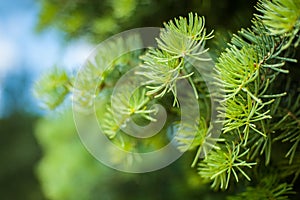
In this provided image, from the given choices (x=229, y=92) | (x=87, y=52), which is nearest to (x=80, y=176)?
(x=87, y=52)

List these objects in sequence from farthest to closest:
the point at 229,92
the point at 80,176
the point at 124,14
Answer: the point at 80,176, the point at 124,14, the point at 229,92

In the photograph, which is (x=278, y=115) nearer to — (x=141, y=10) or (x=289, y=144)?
(x=289, y=144)

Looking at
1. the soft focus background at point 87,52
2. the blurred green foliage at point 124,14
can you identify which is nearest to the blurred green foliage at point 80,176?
the soft focus background at point 87,52

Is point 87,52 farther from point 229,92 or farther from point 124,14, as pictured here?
point 229,92

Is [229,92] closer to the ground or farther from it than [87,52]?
closer to the ground

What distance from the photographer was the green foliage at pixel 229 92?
0.25m

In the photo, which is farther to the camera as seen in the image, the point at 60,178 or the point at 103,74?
the point at 60,178

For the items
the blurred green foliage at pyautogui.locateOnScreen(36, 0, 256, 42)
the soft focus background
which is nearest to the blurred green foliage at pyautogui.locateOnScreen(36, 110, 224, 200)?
the soft focus background

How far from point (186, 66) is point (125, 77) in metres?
0.07

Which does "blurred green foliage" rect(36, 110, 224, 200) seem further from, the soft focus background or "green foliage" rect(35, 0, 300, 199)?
"green foliage" rect(35, 0, 300, 199)

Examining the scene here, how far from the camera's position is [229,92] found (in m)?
0.28

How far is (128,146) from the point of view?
37 centimetres

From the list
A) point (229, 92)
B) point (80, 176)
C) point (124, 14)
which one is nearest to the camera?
point (229, 92)

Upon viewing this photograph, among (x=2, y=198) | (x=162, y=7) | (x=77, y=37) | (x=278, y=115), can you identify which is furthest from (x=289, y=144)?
(x=2, y=198)
